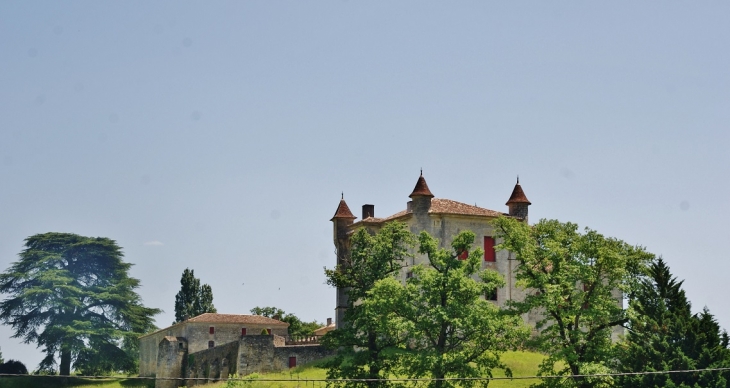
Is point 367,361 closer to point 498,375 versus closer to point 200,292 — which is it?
point 498,375

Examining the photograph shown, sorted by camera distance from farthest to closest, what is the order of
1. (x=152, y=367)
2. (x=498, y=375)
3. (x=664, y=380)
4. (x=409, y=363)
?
(x=152, y=367) < (x=498, y=375) < (x=409, y=363) < (x=664, y=380)

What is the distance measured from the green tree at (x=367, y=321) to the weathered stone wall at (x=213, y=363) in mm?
14137

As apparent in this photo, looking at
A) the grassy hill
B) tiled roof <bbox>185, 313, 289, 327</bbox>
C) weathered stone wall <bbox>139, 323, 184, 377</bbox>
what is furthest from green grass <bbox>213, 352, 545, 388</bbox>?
weathered stone wall <bbox>139, 323, 184, 377</bbox>

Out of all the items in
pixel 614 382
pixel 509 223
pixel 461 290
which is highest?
pixel 509 223

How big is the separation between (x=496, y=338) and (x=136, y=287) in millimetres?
44759

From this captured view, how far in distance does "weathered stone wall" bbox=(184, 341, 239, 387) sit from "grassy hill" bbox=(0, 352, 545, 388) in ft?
8.71

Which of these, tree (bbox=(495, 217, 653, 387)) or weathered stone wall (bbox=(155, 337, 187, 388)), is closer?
tree (bbox=(495, 217, 653, 387))

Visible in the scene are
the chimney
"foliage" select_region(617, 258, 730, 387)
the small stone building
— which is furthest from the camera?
the chimney

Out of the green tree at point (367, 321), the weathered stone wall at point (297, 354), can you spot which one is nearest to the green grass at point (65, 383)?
the weathered stone wall at point (297, 354)

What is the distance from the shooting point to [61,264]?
→ 268ft

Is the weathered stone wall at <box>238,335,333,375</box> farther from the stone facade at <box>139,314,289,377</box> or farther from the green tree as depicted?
the green tree

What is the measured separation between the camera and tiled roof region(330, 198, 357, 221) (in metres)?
67.0

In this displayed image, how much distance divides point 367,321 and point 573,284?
31.9 feet

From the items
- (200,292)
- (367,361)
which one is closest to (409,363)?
(367,361)
